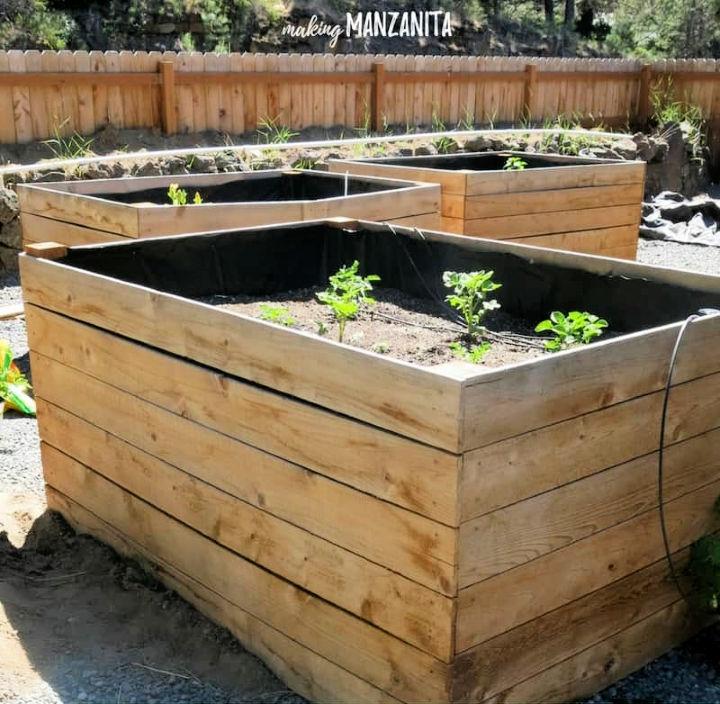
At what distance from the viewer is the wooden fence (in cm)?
1086

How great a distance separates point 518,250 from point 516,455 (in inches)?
72.6

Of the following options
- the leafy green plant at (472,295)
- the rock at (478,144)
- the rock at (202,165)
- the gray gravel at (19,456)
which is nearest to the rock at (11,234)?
the rock at (202,165)

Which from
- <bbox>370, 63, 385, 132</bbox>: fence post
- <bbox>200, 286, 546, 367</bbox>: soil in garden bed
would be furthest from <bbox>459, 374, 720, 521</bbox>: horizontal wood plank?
<bbox>370, 63, 385, 132</bbox>: fence post

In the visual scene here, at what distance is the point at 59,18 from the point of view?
805 inches

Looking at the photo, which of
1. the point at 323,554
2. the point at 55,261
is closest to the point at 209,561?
the point at 323,554

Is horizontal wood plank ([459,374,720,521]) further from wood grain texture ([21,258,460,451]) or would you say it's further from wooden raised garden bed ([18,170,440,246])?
wooden raised garden bed ([18,170,440,246])

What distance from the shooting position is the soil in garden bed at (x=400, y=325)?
3865 millimetres

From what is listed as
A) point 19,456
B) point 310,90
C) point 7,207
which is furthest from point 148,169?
point 19,456

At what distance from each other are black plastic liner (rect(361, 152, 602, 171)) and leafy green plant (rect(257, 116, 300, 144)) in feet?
13.1

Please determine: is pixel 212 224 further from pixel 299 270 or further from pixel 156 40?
pixel 156 40

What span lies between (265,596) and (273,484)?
15.4 inches

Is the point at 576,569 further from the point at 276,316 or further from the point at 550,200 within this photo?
the point at 550,200

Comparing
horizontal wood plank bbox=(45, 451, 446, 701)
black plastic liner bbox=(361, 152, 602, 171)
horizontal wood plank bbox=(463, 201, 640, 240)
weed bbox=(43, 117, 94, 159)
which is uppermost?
black plastic liner bbox=(361, 152, 602, 171)

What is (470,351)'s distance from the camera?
3859 mm
